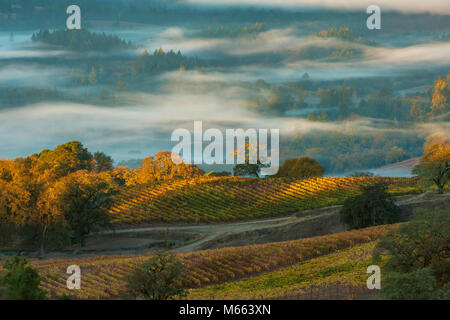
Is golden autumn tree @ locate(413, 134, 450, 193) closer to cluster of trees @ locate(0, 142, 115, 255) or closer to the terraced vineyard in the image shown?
the terraced vineyard

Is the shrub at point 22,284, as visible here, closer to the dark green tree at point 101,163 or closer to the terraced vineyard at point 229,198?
the terraced vineyard at point 229,198

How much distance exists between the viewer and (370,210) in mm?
52594

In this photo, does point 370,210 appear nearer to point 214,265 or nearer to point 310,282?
point 214,265

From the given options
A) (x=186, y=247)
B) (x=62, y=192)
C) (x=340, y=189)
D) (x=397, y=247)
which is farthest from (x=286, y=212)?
(x=397, y=247)

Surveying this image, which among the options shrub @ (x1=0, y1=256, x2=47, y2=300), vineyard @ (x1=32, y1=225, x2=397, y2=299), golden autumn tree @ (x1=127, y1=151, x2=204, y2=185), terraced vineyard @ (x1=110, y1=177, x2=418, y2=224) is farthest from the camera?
golden autumn tree @ (x1=127, y1=151, x2=204, y2=185)

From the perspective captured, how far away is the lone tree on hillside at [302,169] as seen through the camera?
108812mm

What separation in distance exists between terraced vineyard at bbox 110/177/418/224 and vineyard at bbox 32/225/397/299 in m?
25.5

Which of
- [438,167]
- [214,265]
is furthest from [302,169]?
[214,265]

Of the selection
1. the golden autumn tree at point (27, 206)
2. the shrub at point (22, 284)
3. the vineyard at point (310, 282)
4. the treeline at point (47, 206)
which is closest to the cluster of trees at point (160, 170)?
the treeline at point (47, 206)

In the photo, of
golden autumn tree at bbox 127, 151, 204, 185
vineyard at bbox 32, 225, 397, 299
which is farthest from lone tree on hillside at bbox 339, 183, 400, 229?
golden autumn tree at bbox 127, 151, 204, 185

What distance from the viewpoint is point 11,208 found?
5250cm

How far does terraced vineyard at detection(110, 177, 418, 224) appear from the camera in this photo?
69250mm
